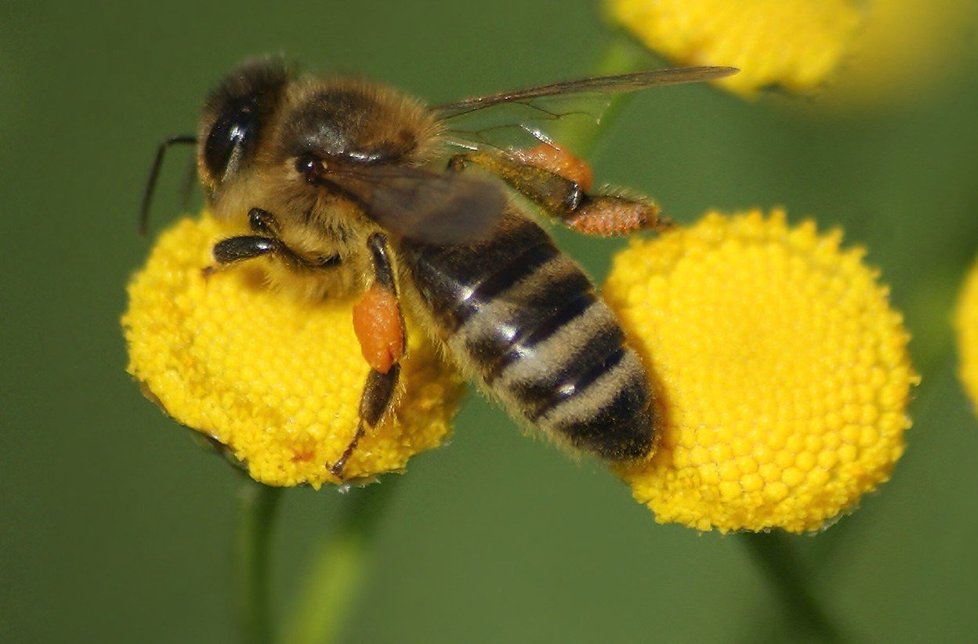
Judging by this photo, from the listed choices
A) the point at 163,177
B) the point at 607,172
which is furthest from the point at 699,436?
the point at 163,177

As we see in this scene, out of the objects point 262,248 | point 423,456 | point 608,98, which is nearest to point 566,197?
point 608,98

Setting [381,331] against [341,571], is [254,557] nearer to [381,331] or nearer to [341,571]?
[341,571]

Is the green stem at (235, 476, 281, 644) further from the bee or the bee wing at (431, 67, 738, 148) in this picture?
the bee wing at (431, 67, 738, 148)

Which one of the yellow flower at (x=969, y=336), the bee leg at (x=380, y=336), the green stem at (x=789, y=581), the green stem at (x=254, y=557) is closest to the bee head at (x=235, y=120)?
the bee leg at (x=380, y=336)

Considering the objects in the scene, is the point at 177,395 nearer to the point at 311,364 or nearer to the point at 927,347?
the point at 311,364

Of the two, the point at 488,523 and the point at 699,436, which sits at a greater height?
the point at 699,436
